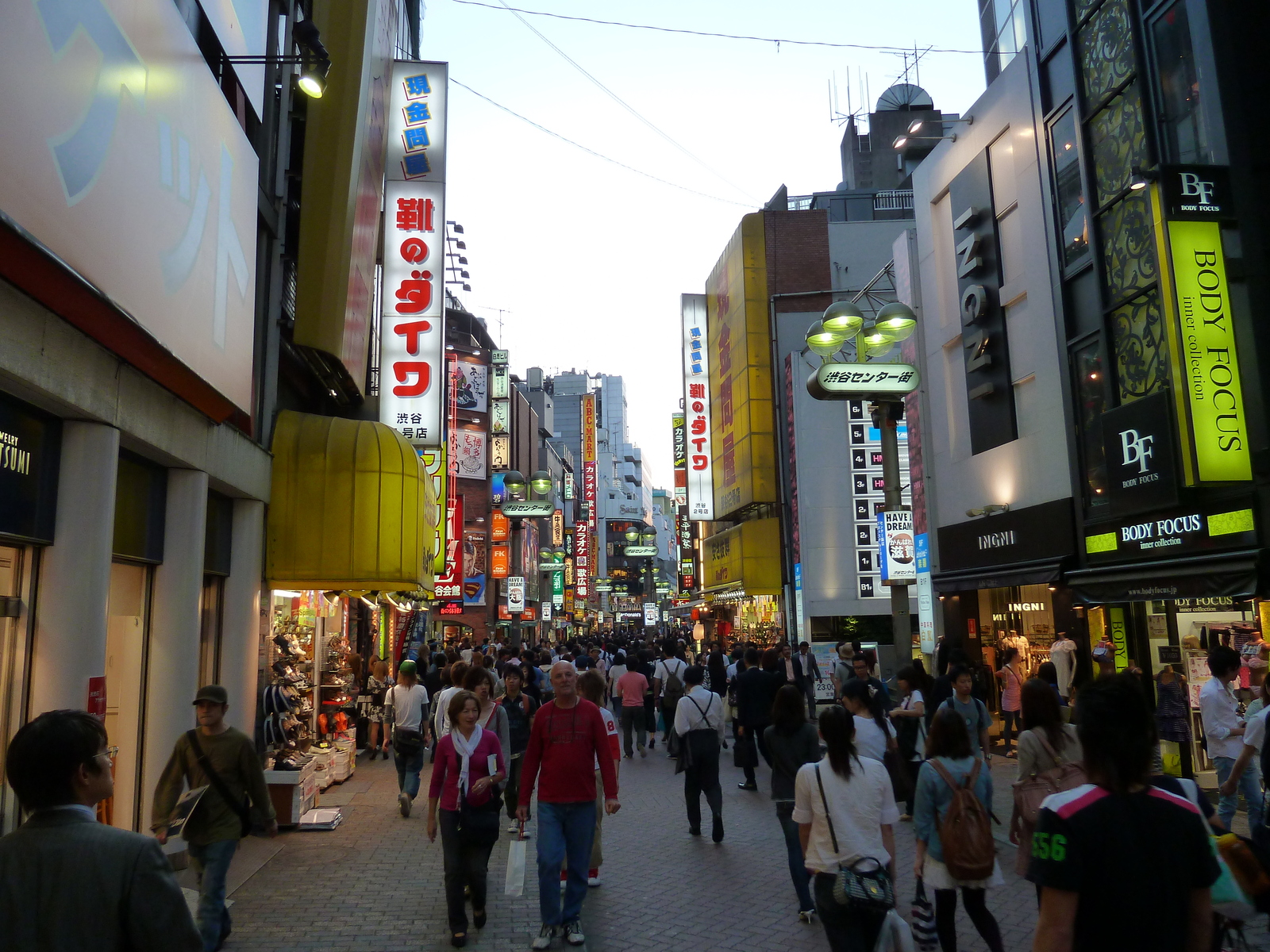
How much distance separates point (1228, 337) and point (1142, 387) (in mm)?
2318

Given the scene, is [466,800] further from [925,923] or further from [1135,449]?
[1135,449]

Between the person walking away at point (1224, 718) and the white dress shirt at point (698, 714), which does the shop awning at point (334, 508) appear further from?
the person walking away at point (1224, 718)

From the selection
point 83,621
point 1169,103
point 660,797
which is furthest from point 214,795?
point 1169,103

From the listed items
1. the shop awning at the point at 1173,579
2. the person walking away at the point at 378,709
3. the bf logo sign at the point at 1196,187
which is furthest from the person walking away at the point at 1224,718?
the person walking away at the point at 378,709

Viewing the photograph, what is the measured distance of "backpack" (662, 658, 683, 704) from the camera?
15.9m

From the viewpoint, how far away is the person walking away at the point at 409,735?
12188 mm

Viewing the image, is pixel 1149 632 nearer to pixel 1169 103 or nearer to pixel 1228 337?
pixel 1228 337

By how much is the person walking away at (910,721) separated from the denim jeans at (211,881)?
21.8 ft

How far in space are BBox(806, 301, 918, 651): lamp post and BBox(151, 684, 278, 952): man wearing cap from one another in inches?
517

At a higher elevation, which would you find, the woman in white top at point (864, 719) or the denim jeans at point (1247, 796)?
the woman in white top at point (864, 719)

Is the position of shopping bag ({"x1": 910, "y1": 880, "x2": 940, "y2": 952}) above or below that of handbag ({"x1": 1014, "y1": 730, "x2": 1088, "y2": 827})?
below

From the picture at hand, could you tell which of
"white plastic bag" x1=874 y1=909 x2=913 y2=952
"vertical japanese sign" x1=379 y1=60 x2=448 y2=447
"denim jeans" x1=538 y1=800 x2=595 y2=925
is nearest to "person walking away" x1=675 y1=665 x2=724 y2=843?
"denim jeans" x1=538 y1=800 x2=595 y2=925

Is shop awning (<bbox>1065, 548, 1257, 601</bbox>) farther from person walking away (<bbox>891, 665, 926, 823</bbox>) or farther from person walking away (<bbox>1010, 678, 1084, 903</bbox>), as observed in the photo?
person walking away (<bbox>1010, 678, 1084, 903</bbox>)

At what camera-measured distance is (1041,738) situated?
235 inches
